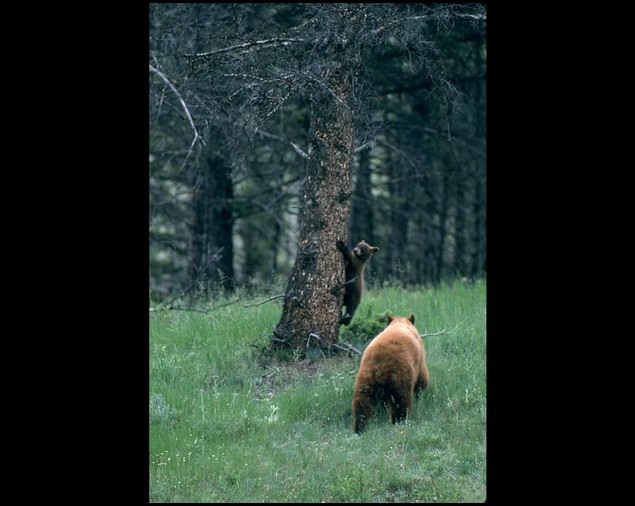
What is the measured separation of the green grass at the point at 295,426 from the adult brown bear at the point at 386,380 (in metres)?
0.16

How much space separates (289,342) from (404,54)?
7534mm

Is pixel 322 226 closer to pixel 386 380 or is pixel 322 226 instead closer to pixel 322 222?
pixel 322 222

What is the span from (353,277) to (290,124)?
7428mm

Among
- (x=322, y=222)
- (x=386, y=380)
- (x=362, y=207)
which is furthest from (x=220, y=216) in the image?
(x=386, y=380)

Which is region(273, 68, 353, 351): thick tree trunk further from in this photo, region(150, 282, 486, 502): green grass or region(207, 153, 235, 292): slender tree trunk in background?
region(207, 153, 235, 292): slender tree trunk in background

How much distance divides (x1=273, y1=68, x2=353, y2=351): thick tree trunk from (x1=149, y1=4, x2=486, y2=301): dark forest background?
16.3 inches

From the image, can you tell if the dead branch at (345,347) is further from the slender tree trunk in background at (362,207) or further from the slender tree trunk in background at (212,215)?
the slender tree trunk in background at (362,207)

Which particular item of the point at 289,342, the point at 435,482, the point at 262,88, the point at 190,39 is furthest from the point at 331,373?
the point at 190,39

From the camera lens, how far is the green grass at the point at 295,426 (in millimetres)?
6832

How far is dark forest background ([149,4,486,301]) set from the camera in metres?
9.90

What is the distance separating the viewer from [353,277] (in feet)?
34.3

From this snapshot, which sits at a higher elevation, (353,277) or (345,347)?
(353,277)
